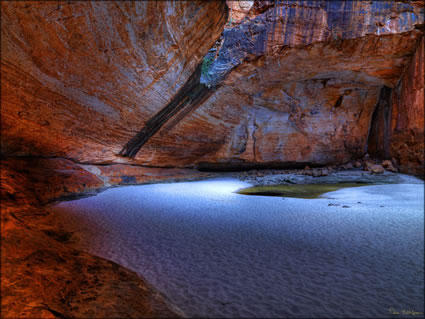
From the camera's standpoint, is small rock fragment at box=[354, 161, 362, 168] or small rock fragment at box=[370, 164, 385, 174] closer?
small rock fragment at box=[370, 164, 385, 174]

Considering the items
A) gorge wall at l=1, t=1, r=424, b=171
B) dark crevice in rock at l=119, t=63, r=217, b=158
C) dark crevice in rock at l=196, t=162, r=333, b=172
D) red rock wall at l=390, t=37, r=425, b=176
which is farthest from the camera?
dark crevice in rock at l=196, t=162, r=333, b=172

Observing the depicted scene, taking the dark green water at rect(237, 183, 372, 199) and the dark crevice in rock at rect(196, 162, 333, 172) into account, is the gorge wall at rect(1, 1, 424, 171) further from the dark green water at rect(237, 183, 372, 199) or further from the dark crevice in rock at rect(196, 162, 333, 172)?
the dark green water at rect(237, 183, 372, 199)

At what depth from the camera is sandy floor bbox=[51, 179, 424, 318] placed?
1.97 metres

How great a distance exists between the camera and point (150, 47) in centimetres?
512

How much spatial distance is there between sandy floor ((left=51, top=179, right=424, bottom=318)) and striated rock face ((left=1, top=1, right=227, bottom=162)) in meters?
2.21

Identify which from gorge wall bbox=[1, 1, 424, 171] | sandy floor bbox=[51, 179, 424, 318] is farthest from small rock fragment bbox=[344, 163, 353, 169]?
sandy floor bbox=[51, 179, 424, 318]

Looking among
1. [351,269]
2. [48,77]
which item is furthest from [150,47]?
[351,269]

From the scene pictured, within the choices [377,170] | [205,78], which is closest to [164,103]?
[205,78]

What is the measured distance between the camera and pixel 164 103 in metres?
7.67

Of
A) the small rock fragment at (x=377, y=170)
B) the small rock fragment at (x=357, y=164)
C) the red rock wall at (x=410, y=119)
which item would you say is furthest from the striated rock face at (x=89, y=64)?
the small rock fragment at (x=357, y=164)

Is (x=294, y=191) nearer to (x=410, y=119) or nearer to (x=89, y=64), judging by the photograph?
(x=410, y=119)

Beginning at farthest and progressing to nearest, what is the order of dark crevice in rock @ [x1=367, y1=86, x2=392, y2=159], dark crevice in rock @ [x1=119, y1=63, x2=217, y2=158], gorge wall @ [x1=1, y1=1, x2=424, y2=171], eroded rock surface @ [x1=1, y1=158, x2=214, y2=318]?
1. dark crevice in rock @ [x1=367, y1=86, x2=392, y2=159]
2. dark crevice in rock @ [x1=119, y1=63, x2=217, y2=158]
3. gorge wall @ [x1=1, y1=1, x2=424, y2=171]
4. eroded rock surface @ [x1=1, y1=158, x2=214, y2=318]

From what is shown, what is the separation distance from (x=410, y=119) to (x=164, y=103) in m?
9.46

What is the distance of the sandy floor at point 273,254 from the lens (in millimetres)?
1967
